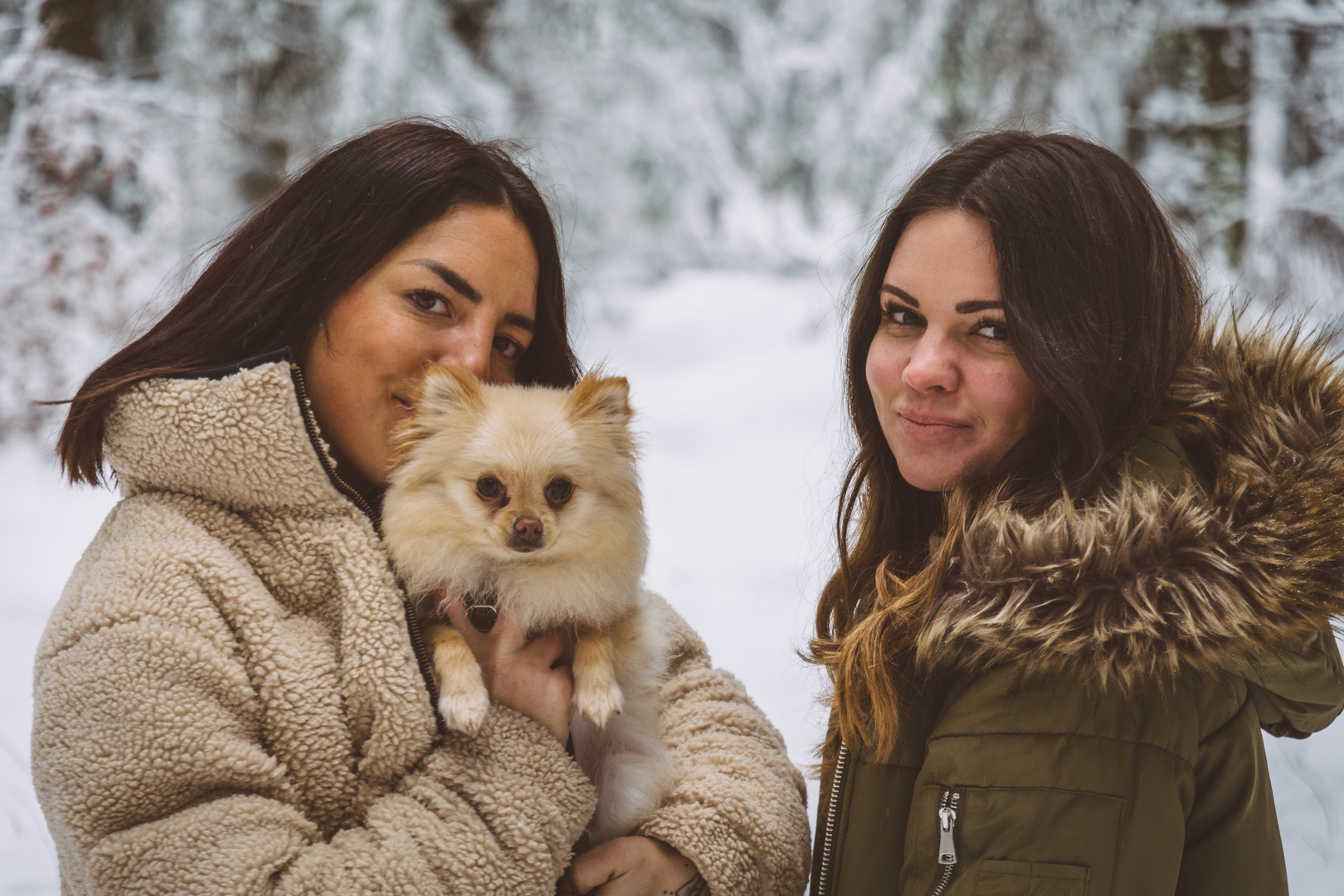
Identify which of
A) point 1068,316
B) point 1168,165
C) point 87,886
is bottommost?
point 87,886

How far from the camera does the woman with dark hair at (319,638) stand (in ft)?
4.12

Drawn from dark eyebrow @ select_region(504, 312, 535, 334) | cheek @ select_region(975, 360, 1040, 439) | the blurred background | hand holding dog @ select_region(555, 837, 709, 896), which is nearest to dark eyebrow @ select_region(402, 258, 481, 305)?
dark eyebrow @ select_region(504, 312, 535, 334)

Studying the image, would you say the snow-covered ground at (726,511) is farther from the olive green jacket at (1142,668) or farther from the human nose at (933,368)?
the olive green jacket at (1142,668)

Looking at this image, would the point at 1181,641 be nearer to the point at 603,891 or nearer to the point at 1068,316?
the point at 1068,316

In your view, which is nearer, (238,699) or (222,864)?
(222,864)

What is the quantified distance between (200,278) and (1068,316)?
159 centimetres

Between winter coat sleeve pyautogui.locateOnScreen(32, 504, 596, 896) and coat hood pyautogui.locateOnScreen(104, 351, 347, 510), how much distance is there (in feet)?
0.49

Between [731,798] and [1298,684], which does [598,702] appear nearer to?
[731,798]

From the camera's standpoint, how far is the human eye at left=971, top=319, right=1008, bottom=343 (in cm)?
149

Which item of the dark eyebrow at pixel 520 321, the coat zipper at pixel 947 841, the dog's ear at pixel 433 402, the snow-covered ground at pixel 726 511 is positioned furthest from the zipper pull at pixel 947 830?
the dark eyebrow at pixel 520 321

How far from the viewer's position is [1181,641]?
3.91 feet

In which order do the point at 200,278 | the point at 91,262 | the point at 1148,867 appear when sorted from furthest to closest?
the point at 91,262, the point at 200,278, the point at 1148,867

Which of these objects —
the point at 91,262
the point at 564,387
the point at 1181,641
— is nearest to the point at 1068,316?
the point at 1181,641

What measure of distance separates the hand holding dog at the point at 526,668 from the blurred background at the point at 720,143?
4.36 ft
